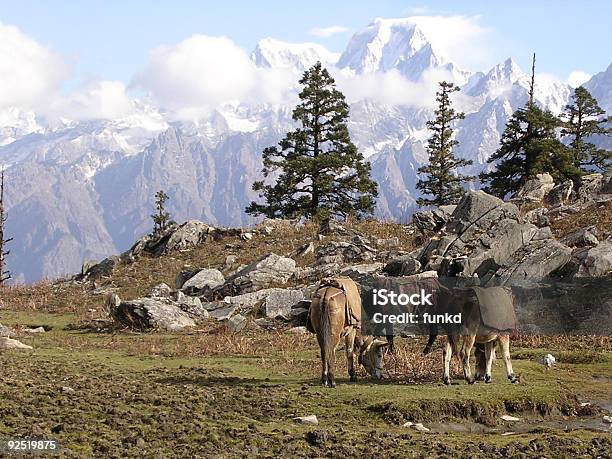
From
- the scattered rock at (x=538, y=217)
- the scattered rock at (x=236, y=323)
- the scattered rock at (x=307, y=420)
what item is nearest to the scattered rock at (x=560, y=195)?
the scattered rock at (x=538, y=217)

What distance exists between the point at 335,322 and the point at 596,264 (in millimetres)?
13225

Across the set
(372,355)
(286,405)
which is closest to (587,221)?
(372,355)

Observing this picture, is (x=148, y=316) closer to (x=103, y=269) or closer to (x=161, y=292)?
(x=161, y=292)

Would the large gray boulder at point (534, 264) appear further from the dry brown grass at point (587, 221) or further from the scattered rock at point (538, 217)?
the scattered rock at point (538, 217)

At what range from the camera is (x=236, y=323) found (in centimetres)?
2702

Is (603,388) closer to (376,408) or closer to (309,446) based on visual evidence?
(376,408)

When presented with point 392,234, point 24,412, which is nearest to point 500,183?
point 392,234

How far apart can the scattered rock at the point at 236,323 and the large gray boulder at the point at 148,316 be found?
195 cm

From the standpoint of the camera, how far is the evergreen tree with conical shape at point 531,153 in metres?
53.2

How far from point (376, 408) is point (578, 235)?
18.4 metres

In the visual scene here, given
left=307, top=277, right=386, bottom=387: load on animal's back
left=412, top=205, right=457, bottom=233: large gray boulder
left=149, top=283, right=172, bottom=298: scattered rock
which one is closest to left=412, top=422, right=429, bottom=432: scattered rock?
left=307, top=277, right=386, bottom=387: load on animal's back

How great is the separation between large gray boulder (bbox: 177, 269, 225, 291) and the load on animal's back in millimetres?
19064

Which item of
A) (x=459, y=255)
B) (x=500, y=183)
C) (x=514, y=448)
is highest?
(x=500, y=183)

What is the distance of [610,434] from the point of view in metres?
12.5
